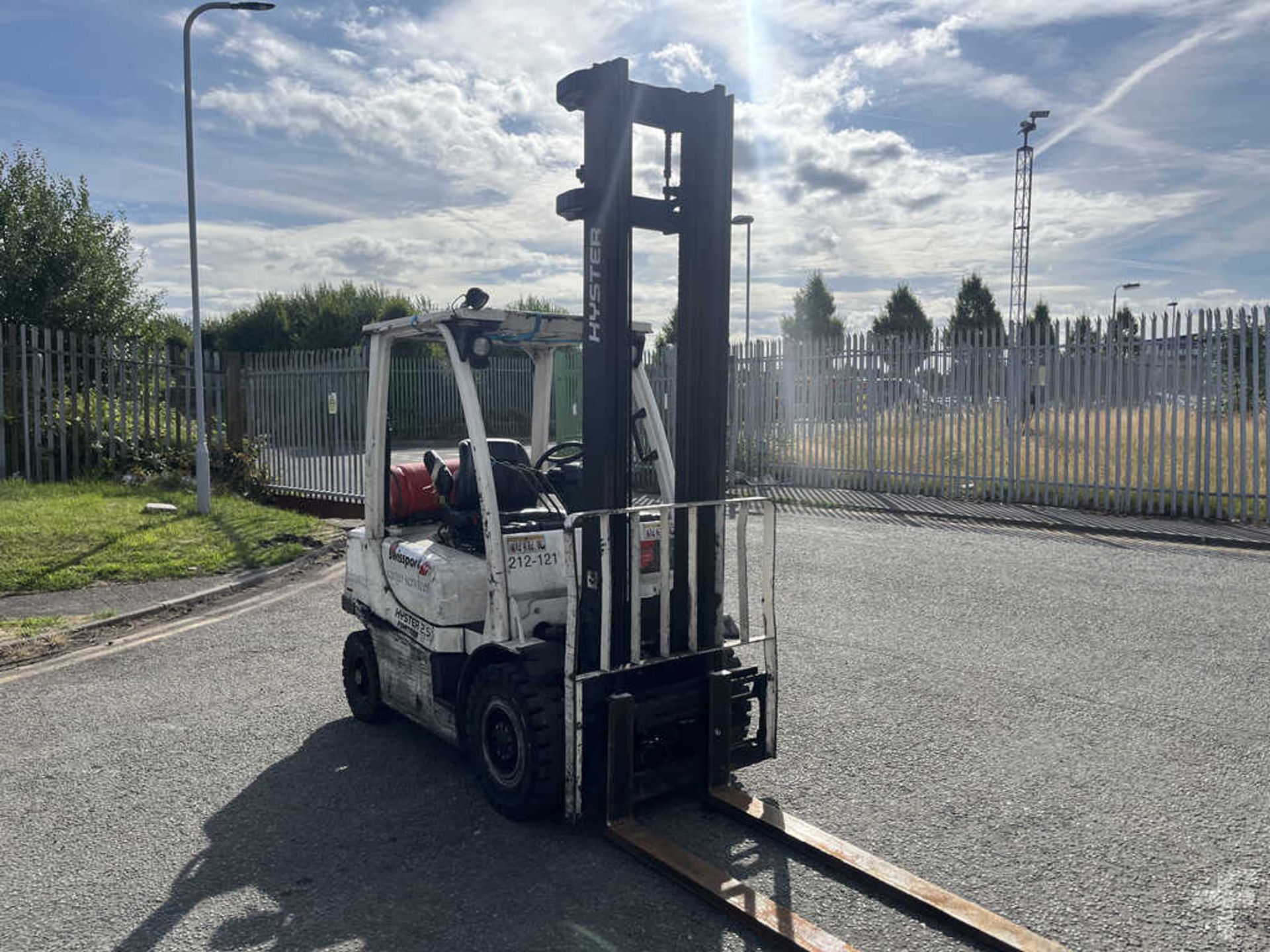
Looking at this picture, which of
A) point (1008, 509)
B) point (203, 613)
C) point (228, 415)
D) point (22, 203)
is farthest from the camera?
point (22, 203)

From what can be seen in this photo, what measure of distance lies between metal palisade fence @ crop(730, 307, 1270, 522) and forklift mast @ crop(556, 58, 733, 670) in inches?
449

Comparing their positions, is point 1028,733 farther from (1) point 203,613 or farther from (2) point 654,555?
(1) point 203,613

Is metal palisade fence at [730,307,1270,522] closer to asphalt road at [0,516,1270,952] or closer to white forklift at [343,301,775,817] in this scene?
asphalt road at [0,516,1270,952]

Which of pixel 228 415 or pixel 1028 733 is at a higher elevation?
pixel 228 415

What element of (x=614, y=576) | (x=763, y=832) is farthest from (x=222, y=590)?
(x=763, y=832)

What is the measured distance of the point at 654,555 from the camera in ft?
15.2

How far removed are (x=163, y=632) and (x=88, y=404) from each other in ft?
31.9

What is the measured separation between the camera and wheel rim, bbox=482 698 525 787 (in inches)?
167

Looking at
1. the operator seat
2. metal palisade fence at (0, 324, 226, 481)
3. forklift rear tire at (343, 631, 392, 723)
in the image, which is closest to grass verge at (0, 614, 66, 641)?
forklift rear tire at (343, 631, 392, 723)

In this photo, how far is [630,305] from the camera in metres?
4.48

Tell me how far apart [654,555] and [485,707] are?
3.45ft

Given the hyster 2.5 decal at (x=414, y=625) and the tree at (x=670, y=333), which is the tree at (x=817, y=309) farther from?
the hyster 2.5 decal at (x=414, y=625)

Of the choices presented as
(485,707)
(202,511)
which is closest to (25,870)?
(485,707)

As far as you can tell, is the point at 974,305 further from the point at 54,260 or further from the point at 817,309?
the point at 54,260
